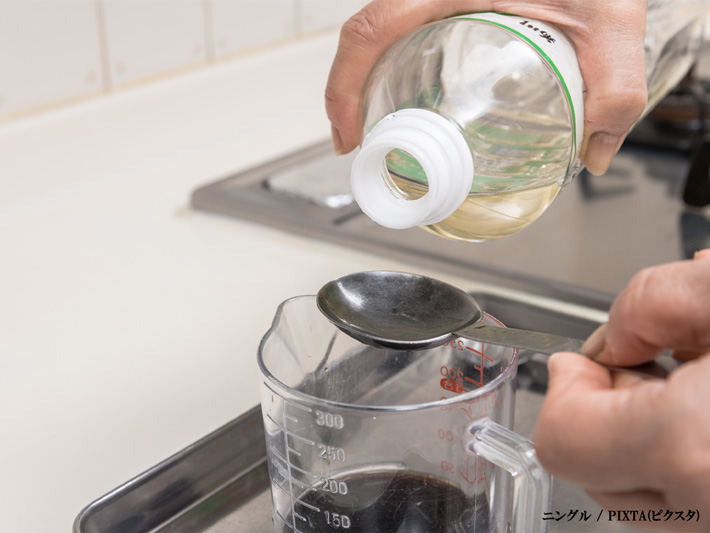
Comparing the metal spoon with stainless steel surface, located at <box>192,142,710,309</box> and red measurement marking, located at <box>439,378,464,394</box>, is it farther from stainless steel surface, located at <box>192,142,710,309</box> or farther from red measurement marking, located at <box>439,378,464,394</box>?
stainless steel surface, located at <box>192,142,710,309</box>

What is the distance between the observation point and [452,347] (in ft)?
1.43

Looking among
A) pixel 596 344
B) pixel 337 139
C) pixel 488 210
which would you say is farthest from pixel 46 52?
pixel 596 344

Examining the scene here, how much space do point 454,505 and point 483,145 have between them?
7.4 inches

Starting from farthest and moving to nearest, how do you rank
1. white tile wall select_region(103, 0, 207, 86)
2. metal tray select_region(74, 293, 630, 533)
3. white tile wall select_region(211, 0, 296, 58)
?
white tile wall select_region(211, 0, 296, 58), white tile wall select_region(103, 0, 207, 86), metal tray select_region(74, 293, 630, 533)

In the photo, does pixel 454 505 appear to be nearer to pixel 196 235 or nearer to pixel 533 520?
pixel 533 520

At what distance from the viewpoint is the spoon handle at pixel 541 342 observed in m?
0.34

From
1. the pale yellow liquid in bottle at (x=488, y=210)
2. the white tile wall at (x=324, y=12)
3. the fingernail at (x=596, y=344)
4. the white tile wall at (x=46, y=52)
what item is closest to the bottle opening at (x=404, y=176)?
the pale yellow liquid in bottle at (x=488, y=210)

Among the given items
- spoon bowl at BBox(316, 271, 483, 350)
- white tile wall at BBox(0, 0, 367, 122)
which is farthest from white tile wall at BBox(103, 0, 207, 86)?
spoon bowl at BBox(316, 271, 483, 350)

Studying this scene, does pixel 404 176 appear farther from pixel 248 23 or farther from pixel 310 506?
pixel 248 23

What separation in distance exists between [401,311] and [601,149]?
14 cm

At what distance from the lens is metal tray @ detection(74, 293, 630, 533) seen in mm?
439

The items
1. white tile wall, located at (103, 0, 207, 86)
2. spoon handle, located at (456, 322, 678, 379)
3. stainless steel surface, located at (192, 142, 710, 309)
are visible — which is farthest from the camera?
white tile wall, located at (103, 0, 207, 86)

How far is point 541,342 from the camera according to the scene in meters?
0.36

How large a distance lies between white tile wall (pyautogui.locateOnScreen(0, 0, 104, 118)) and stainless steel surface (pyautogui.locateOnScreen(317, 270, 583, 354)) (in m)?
0.53
